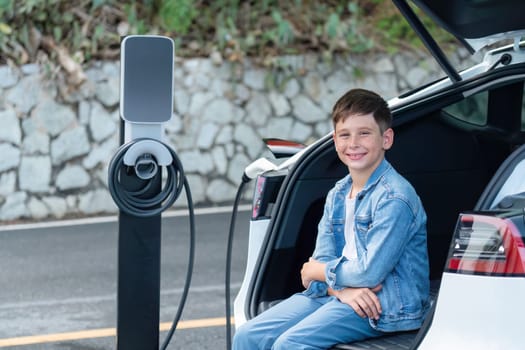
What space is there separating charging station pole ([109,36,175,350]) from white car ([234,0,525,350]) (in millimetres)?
396

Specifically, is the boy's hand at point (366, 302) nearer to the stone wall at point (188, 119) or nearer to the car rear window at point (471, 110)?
the car rear window at point (471, 110)

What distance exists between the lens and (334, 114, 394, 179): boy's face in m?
3.52

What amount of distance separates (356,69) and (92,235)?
12.9 ft

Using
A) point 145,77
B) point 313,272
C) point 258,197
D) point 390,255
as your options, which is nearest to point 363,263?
point 390,255

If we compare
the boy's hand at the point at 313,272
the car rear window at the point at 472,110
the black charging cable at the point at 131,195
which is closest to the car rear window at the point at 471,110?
the car rear window at the point at 472,110

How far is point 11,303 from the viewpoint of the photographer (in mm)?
6738

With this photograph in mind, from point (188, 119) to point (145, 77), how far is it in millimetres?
7100

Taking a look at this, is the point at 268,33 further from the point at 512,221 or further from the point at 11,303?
the point at 512,221

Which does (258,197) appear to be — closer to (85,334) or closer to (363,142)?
(363,142)

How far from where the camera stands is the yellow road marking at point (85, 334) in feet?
18.9

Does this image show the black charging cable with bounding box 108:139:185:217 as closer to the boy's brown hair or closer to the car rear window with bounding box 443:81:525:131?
the boy's brown hair

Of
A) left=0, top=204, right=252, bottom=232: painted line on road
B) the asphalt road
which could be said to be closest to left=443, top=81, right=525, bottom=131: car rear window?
the asphalt road

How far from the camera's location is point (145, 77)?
154 inches

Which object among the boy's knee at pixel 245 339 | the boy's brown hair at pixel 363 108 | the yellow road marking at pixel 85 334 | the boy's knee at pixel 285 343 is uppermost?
the boy's brown hair at pixel 363 108
